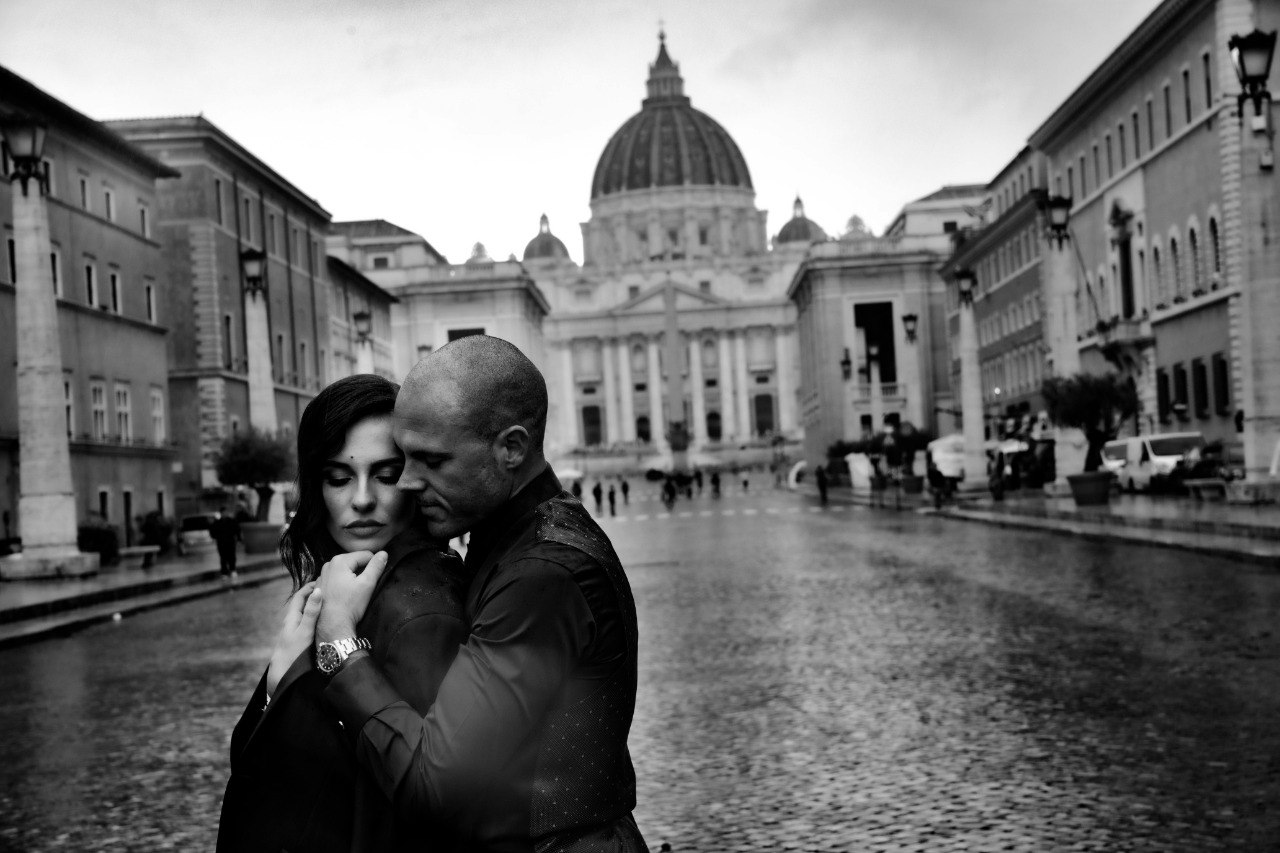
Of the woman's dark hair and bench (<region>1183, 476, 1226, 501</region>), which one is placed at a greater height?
the woman's dark hair

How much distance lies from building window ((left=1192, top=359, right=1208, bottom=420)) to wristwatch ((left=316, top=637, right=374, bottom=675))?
156ft

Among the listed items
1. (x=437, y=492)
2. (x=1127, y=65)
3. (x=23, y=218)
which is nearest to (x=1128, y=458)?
(x=1127, y=65)

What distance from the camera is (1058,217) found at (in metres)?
36.9

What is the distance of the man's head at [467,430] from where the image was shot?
3.15 metres

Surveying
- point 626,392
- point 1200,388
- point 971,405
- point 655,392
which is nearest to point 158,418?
point 971,405

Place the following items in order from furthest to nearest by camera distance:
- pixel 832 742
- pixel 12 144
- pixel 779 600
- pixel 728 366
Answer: pixel 728 366
pixel 12 144
pixel 779 600
pixel 832 742

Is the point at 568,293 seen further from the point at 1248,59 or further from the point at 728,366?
the point at 1248,59

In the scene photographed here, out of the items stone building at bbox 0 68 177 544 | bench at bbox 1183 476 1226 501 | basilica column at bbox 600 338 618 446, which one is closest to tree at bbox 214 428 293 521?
stone building at bbox 0 68 177 544

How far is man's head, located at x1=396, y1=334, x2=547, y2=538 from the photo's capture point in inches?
124

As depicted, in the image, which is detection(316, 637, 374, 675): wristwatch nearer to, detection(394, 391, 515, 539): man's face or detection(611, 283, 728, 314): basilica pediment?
detection(394, 391, 515, 539): man's face

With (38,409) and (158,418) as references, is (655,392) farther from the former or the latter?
(38,409)

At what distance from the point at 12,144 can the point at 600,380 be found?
5954 inches

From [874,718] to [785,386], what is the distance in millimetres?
166079

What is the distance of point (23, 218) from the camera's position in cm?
2967
